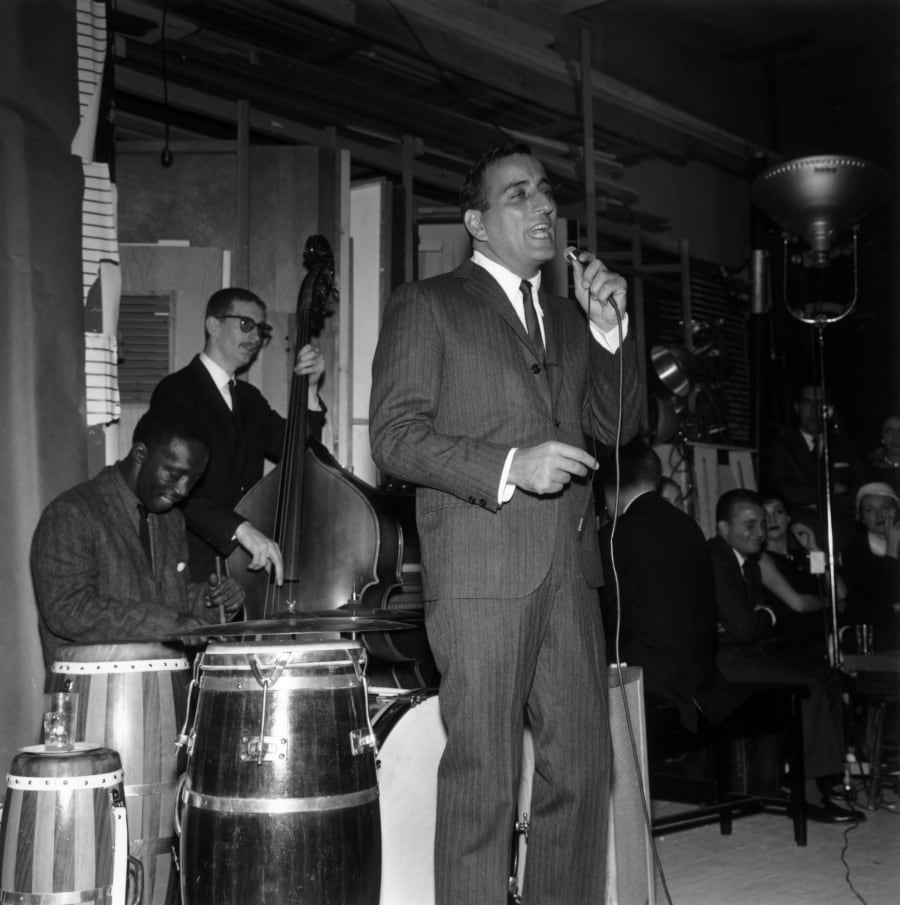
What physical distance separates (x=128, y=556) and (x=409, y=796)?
42.8 inches

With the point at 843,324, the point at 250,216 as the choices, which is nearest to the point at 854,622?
the point at 843,324

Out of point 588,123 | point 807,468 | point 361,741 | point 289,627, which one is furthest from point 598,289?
point 807,468

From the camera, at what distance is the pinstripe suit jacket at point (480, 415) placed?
2338mm

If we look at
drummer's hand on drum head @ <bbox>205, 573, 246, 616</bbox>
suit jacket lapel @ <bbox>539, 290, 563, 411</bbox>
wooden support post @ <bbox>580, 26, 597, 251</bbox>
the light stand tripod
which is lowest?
drummer's hand on drum head @ <bbox>205, 573, 246, 616</bbox>

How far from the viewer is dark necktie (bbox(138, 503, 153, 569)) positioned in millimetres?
3521

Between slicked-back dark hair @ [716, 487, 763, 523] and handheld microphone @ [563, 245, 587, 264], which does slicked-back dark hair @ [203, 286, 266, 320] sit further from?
slicked-back dark hair @ [716, 487, 763, 523]

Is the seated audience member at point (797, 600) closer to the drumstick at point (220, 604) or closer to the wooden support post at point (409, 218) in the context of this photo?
the wooden support post at point (409, 218)

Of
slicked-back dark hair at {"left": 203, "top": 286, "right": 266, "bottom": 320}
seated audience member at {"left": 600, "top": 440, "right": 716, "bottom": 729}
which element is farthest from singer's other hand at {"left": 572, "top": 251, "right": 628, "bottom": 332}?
slicked-back dark hair at {"left": 203, "top": 286, "right": 266, "bottom": 320}

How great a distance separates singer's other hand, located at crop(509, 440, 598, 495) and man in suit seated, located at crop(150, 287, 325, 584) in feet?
6.62

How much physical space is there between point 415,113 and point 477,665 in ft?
16.3

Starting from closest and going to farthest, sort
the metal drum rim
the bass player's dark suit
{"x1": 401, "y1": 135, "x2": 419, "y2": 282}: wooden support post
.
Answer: the metal drum rim < the bass player's dark suit < {"x1": 401, "y1": 135, "x2": 419, "y2": 282}: wooden support post

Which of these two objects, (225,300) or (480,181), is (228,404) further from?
(480,181)

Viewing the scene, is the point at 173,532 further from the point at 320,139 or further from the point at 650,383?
the point at 650,383

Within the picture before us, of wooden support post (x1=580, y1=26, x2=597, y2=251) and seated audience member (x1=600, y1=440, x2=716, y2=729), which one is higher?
wooden support post (x1=580, y1=26, x2=597, y2=251)
